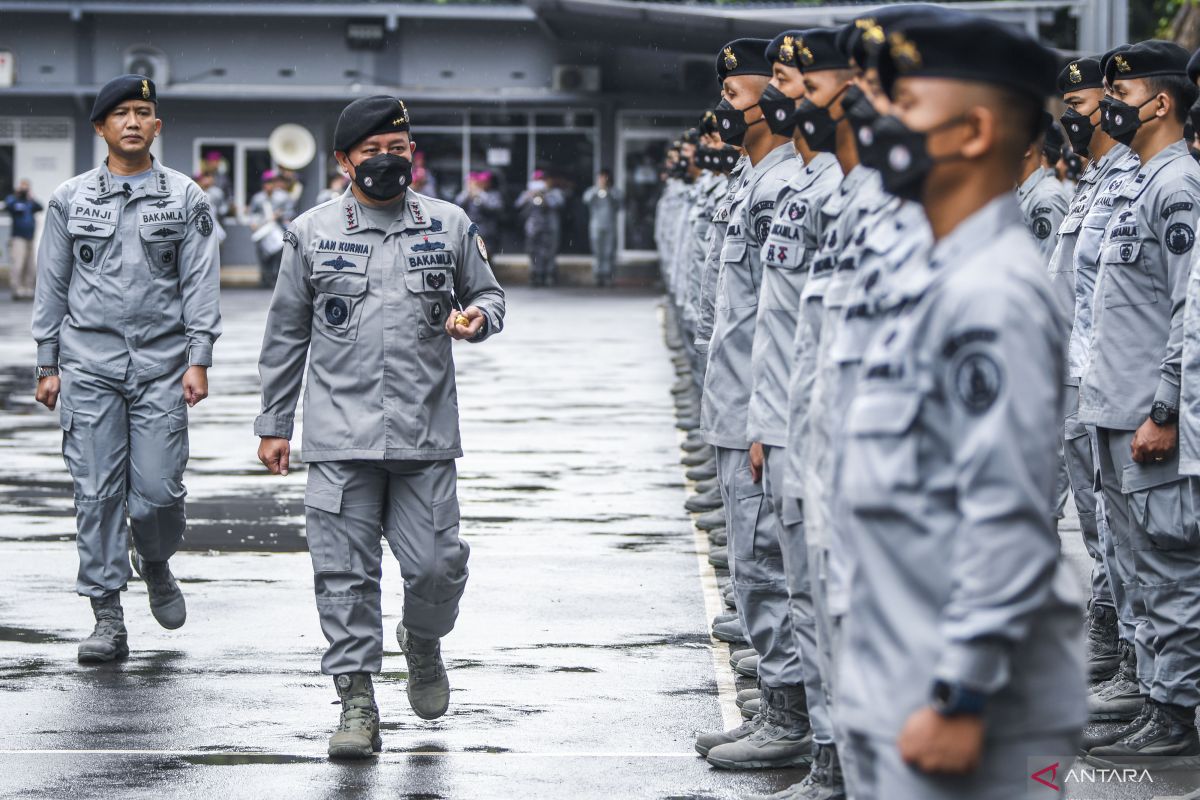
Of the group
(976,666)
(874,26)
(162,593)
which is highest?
(874,26)

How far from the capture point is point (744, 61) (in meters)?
7.12

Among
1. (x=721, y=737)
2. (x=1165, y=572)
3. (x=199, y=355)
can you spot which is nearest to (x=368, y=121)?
(x=199, y=355)

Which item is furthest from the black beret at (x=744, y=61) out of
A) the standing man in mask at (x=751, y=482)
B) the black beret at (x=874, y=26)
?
the black beret at (x=874, y=26)

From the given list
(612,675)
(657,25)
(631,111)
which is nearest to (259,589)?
(612,675)

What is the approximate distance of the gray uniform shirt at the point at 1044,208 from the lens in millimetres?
8570

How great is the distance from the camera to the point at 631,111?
3772cm

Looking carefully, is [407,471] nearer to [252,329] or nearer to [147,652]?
[147,652]

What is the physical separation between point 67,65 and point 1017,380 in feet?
119

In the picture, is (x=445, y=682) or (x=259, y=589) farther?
(x=259, y=589)

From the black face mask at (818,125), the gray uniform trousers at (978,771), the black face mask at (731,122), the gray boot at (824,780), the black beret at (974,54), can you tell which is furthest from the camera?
the black face mask at (731,122)

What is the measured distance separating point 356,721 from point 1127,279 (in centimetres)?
296

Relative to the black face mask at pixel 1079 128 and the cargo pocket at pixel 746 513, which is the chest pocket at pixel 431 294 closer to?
the cargo pocket at pixel 746 513

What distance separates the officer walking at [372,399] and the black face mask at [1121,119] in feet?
7.43

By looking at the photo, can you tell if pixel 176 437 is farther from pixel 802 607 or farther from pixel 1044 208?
pixel 1044 208
